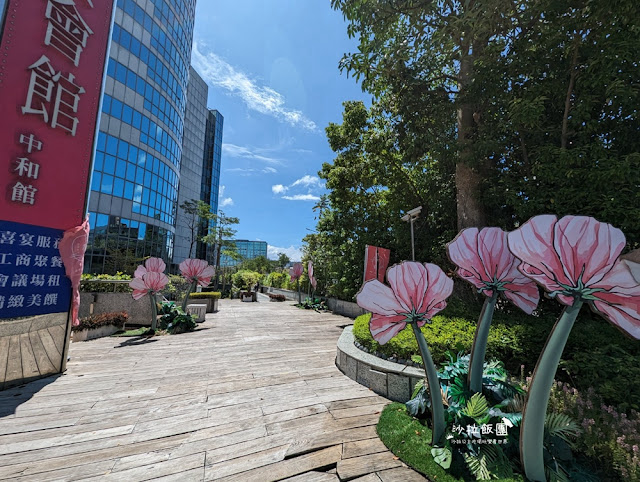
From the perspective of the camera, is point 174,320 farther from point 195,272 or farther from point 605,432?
point 605,432

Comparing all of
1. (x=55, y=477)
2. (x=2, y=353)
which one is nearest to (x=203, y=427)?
(x=55, y=477)

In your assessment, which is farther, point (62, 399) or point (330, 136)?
point (330, 136)

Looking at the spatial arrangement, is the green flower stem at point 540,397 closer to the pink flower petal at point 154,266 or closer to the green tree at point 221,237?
the pink flower petal at point 154,266

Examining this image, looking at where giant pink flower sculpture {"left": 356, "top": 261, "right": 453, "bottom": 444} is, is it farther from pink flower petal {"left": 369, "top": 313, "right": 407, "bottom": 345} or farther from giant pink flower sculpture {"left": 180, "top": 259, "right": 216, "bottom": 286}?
giant pink flower sculpture {"left": 180, "top": 259, "right": 216, "bottom": 286}

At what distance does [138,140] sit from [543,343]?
26.9 metres

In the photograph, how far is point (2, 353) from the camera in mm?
3828

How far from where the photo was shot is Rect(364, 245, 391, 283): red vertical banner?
25.7 ft

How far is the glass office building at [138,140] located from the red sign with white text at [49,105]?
15942mm

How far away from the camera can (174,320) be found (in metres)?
7.98

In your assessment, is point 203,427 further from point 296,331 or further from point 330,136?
point 330,136

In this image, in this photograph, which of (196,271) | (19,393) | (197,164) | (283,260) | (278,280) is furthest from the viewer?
(283,260)

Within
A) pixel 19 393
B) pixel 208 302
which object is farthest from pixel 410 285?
pixel 208 302

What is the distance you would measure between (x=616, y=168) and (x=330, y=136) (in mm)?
9238

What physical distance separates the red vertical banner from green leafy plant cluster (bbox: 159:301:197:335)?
18.7 feet
